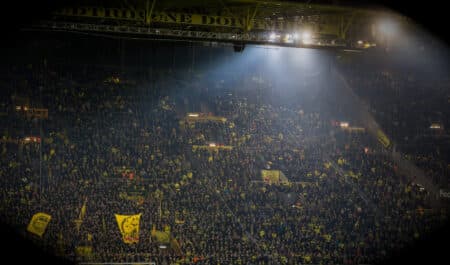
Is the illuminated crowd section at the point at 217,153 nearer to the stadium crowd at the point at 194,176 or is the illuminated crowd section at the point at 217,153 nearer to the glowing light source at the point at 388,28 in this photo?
the stadium crowd at the point at 194,176

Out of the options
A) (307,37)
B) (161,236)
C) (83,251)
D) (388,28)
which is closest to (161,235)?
(161,236)

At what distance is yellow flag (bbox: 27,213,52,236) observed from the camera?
18.2m

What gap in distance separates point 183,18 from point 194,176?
7894 millimetres

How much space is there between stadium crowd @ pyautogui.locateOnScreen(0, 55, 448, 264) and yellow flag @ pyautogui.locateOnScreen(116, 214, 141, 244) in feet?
1.01

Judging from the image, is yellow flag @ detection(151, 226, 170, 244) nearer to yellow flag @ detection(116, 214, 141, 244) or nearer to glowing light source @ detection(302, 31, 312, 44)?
yellow flag @ detection(116, 214, 141, 244)

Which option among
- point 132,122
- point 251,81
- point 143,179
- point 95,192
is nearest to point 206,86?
point 251,81

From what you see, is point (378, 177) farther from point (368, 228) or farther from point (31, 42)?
point (31, 42)

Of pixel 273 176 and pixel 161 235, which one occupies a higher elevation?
pixel 273 176

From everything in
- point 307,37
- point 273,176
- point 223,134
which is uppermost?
point 307,37

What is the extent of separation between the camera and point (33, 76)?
26.1 metres

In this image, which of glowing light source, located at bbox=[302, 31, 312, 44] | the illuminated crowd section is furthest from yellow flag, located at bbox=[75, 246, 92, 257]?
glowing light source, located at bbox=[302, 31, 312, 44]

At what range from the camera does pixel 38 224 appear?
18.3 meters

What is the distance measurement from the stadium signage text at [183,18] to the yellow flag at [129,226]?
6.98 meters

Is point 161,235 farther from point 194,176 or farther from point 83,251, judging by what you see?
point 194,176
